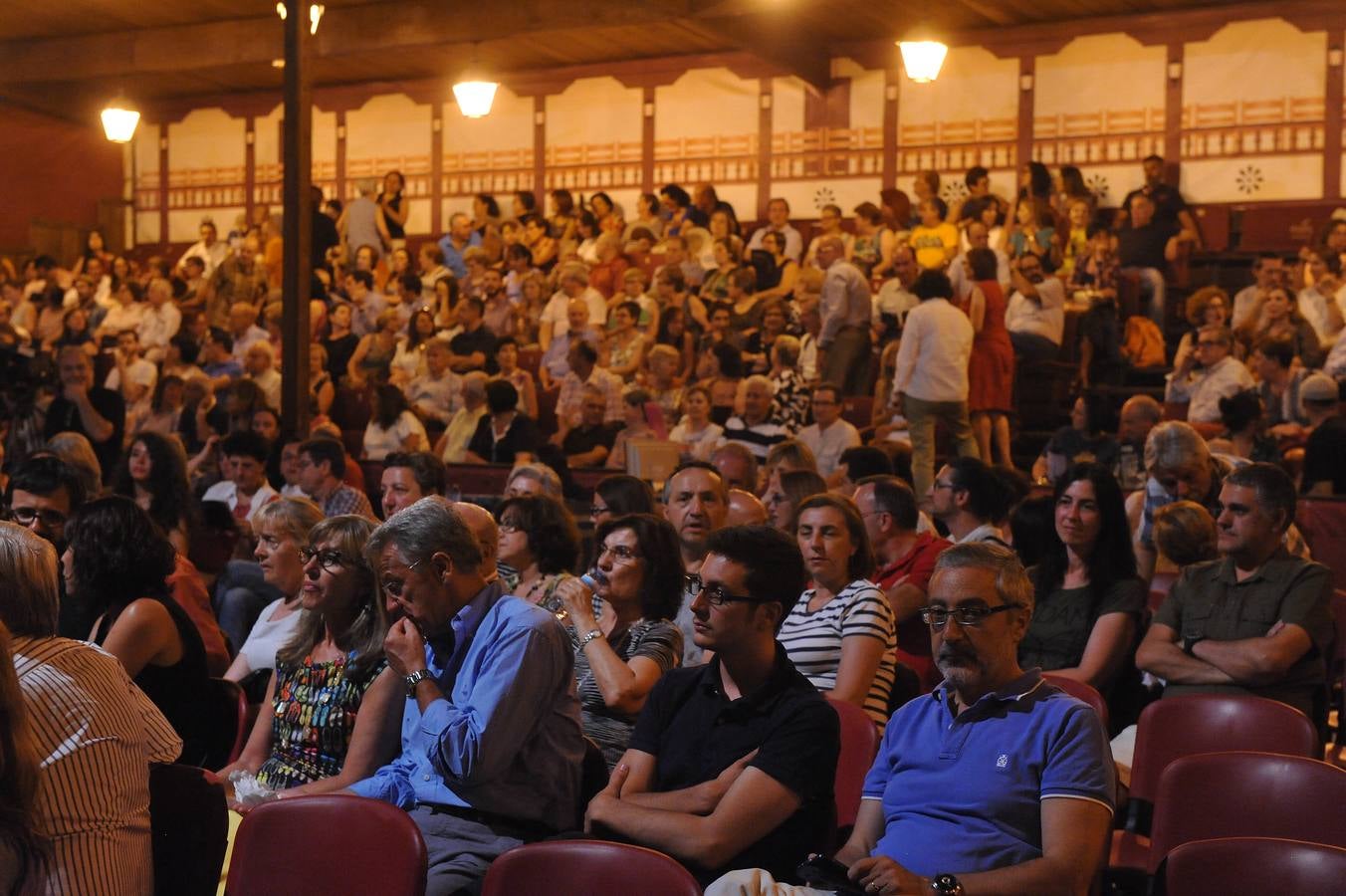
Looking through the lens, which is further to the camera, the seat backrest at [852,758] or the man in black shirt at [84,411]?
the man in black shirt at [84,411]

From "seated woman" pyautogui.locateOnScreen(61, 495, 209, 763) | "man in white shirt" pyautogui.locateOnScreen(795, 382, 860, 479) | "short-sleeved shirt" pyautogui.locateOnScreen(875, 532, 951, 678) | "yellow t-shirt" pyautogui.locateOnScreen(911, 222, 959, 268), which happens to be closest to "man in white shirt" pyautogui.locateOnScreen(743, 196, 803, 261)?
"yellow t-shirt" pyautogui.locateOnScreen(911, 222, 959, 268)

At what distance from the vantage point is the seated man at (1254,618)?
4039 millimetres

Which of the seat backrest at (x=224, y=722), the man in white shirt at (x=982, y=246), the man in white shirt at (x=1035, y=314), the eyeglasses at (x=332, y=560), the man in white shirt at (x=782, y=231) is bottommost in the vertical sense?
the seat backrest at (x=224, y=722)

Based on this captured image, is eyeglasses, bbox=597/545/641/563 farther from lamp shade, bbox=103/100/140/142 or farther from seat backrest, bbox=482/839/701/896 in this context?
lamp shade, bbox=103/100/140/142

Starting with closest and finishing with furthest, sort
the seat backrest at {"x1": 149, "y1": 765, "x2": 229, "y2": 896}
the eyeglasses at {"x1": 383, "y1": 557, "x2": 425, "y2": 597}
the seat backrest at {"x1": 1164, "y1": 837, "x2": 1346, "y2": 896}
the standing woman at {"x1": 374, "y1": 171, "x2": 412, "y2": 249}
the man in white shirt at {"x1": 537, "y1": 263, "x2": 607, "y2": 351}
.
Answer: the seat backrest at {"x1": 1164, "y1": 837, "x2": 1346, "y2": 896} → the seat backrest at {"x1": 149, "y1": 765, "x2": 229, "y2": 896} → the eyeglasses at {"x1": 383, "y1": 557, "x2": 425, "y2": 597} → the man in white shirt at {"x1": 537, "y1": 263, "x2": 607, "y2": 351} → the standing woman at {"x1": 374, "y1": 171, "x2": 412, "y2": 249}

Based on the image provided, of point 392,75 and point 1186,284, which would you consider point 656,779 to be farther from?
point 392,75

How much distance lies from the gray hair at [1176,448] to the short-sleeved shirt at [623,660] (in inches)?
101

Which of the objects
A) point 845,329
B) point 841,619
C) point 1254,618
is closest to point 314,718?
point 841,619

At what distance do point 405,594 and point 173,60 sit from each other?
12386mm

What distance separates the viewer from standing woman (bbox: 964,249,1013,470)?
909cm

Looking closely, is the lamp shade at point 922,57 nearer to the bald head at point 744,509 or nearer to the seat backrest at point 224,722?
the bald head at point 744,509

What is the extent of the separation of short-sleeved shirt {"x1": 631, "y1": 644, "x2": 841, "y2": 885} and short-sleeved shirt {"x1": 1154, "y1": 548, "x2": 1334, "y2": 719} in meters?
1.72

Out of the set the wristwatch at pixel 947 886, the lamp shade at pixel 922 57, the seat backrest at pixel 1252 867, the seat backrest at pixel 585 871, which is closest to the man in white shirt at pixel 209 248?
the lamp shade at pixel 922 57

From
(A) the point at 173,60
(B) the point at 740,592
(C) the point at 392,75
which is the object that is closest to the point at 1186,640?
(B) the point at 740,592
